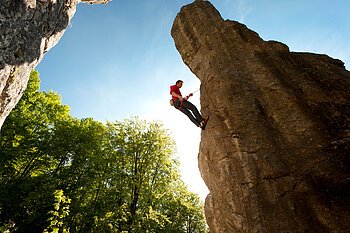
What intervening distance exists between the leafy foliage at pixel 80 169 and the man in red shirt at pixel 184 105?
905 centimetres

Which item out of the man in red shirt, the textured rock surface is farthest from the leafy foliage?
the textured rock surface

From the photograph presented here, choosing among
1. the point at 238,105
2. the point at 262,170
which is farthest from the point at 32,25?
the point at 262,170

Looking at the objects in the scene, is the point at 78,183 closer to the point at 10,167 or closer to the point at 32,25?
the point at 10,167

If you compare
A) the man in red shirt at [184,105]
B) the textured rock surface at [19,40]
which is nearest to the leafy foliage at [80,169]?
the man in red shirt at [184,105]

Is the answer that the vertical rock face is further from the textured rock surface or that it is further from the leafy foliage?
the leafy foliage

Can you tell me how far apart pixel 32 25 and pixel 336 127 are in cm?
1239

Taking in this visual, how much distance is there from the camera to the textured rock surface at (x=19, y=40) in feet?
27.9

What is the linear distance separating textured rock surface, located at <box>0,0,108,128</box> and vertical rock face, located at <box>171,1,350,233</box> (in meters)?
7.35

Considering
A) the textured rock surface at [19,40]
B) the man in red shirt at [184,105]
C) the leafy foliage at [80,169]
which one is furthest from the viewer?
the leafy foliage at [80,169]

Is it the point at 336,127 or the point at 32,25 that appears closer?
the point at 336,127

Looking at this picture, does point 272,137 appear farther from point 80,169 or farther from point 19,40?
point 80,169

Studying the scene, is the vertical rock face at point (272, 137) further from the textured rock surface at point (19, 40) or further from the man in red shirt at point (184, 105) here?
the textured rock surface at point (19, 40)

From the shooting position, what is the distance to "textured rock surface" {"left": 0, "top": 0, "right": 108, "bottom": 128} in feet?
27.9

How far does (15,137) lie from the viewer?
65.4 ft
